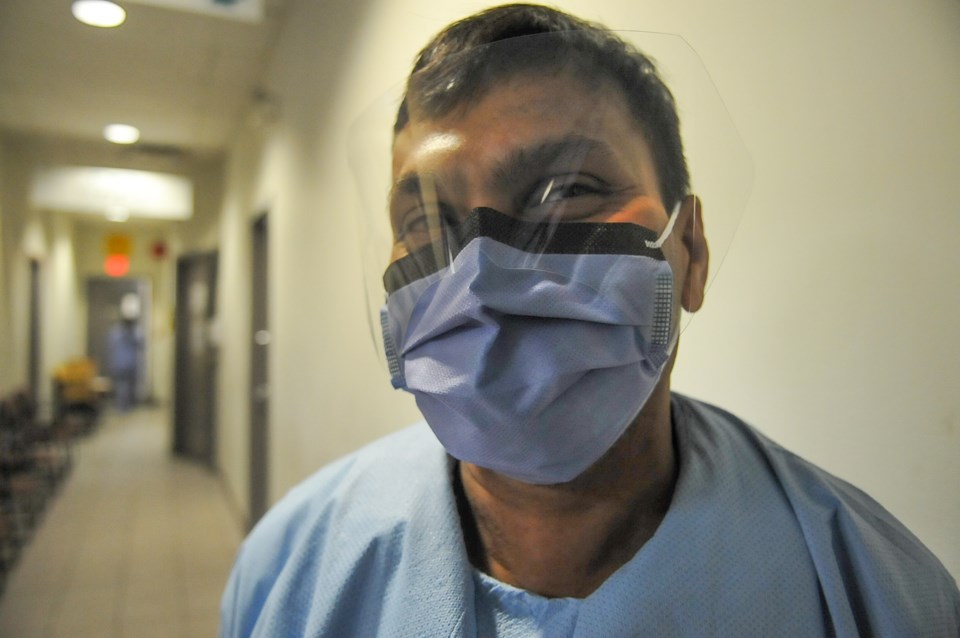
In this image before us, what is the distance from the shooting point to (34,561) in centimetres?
287

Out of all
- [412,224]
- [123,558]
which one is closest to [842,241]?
[412,224]

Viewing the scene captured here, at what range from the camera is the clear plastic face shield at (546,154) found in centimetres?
52

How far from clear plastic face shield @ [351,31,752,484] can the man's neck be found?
64 mm

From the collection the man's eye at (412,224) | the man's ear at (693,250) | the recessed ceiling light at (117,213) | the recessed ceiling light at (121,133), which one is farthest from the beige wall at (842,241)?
the recessed ceiling light at (117,213)

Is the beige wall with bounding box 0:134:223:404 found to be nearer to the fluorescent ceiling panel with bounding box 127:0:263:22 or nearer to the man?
the fluorescent ceiling panel with bounding box 127:0:263:22

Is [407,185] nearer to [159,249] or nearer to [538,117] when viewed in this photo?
[538,117]

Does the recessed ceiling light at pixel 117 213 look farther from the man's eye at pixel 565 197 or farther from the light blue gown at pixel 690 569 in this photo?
the man's eye at pixel 565 197

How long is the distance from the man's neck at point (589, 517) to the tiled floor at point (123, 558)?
97.0 inches

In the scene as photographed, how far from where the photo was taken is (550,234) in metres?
0.50

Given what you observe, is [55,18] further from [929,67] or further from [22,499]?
[22,499]

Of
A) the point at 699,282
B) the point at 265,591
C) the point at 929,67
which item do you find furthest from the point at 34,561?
the point at 929,67

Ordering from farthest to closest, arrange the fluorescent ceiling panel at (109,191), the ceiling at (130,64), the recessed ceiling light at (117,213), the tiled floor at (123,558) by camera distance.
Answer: the recessed ceiling light at (117,213) < the fluorescent ceiling panel at (109,191) < the tiled floor at (123,558) < the ceiling at (130,64)

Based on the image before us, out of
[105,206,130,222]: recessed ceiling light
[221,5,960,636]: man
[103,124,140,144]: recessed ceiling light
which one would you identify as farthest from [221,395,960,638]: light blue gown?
[105,206,130,222]: recessed ceiling light

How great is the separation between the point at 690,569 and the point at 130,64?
2.39 meters
